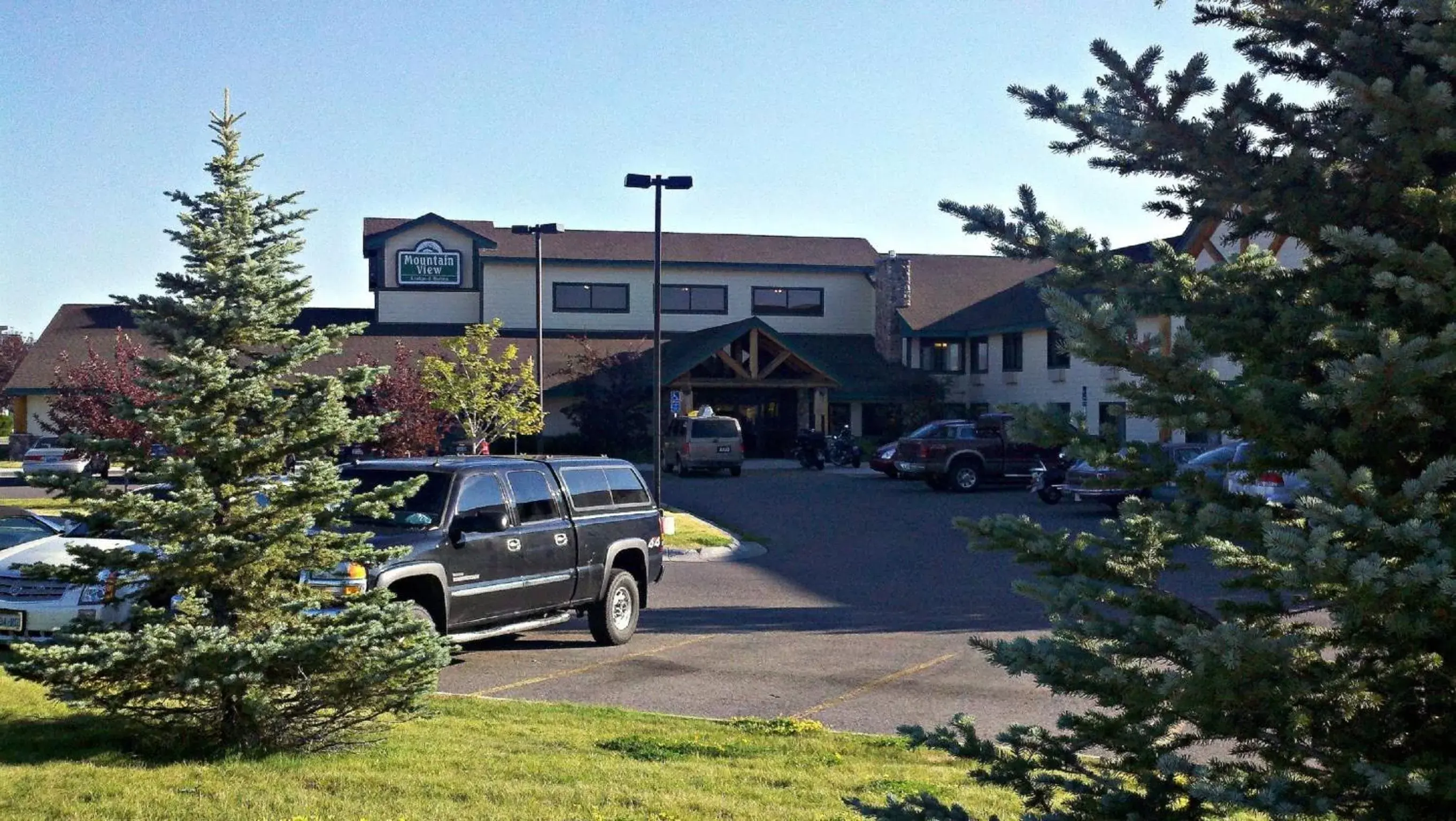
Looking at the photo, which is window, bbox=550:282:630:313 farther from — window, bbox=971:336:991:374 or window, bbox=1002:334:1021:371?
window, bbox=1002:334:1021:371

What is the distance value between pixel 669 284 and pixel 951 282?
39.8 feet

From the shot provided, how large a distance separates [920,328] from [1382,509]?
5284cm

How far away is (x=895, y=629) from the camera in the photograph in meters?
15.5

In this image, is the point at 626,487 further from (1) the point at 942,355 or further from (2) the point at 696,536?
(1) the point at 942,355

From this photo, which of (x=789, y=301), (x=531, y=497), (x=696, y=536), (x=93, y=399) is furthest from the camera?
(x=789, y=301)

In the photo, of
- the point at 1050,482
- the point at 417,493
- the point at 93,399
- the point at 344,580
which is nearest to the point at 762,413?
the point at 1050,482

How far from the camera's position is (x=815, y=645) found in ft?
46.7

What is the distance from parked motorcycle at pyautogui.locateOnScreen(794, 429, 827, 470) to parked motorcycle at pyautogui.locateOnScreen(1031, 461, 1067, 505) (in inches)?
589

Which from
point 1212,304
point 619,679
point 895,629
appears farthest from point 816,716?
point 1212,304

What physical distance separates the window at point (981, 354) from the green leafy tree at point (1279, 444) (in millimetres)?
49726

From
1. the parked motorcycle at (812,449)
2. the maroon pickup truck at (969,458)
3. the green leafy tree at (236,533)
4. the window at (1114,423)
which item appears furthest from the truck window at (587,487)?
the parked motorcycle at (812,449)

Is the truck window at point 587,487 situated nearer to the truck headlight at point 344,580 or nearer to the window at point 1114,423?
the truck headlight at point 344,580

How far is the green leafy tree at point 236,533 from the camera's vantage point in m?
7.25

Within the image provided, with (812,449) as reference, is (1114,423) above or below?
above
